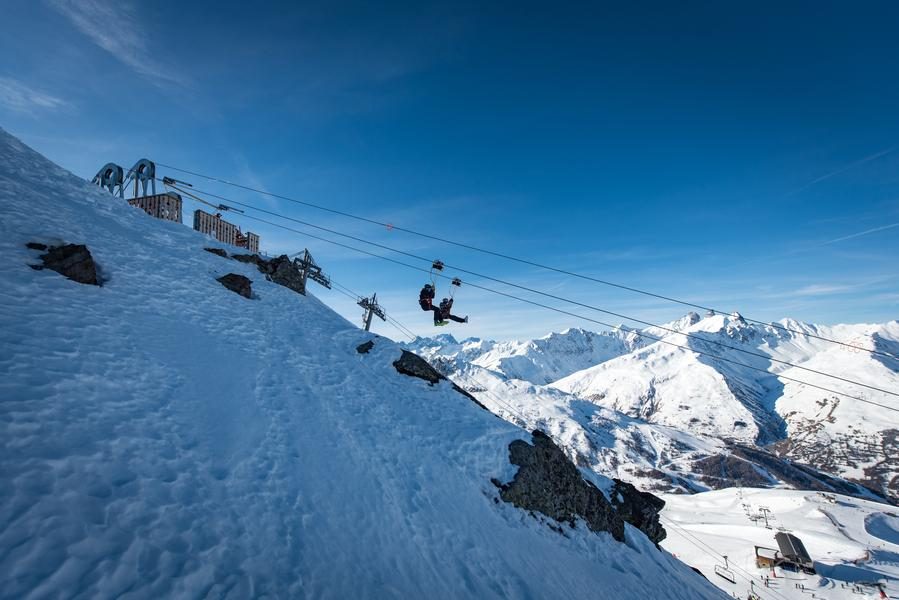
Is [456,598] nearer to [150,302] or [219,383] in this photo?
[219,383]

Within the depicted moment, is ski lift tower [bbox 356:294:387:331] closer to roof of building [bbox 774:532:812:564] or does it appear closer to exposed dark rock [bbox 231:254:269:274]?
exposed dark rock [bbox 231:254:269:274]

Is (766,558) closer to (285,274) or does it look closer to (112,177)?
(285,274)

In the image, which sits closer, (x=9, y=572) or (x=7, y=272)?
(x=9, y=572)

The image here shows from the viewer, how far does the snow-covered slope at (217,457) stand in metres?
6.49

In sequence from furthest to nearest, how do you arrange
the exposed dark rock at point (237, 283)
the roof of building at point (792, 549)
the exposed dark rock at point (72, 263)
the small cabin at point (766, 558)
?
the small cabin at point (766, 558), the roof of building at point (792, 549), the exposed dark rock at point (237, 283), the exposed dark rock at point (72, 263)

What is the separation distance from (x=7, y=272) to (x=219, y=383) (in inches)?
277

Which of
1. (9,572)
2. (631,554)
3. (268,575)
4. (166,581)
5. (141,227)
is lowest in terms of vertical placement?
(631,554)

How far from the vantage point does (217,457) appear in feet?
30.6

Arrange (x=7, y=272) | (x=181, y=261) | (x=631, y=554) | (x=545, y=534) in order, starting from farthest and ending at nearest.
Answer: (x=181, y=261), (x=631, y=554), (x=545, y=534), (x=7, y=272)

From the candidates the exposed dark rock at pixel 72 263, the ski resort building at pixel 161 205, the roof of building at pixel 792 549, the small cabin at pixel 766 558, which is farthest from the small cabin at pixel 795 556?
the ski resort building at pixel 161 205

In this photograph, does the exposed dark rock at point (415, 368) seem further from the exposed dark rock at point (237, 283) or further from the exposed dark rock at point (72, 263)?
the exposed dark rock at point (72, 263)

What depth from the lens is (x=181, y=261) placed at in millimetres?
19719

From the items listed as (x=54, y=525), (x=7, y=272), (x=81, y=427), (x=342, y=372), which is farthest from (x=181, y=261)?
(x=54, y=525)

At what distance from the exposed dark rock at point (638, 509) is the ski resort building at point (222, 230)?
2953 centimetres
